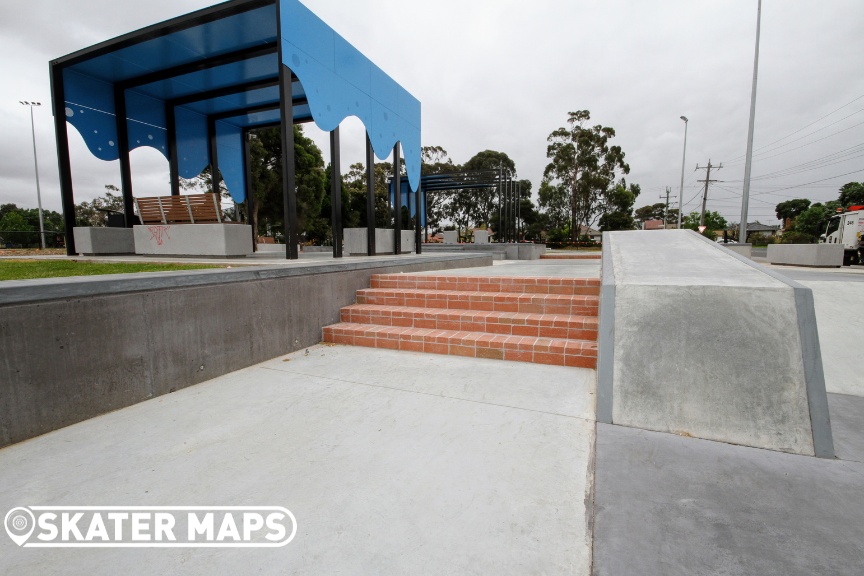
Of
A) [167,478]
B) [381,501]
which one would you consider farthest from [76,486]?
[381,501]

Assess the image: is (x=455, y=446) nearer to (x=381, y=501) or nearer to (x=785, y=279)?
(x=381, y=501)

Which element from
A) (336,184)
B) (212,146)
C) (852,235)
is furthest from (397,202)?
(852,235)

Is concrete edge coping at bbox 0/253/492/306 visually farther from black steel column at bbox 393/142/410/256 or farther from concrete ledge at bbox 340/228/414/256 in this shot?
black steel column at bbox 393/142/410/256

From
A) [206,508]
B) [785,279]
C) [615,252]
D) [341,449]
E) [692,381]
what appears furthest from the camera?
[615,252]

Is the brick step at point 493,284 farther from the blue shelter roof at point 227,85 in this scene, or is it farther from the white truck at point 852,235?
the white truck at point 852,235

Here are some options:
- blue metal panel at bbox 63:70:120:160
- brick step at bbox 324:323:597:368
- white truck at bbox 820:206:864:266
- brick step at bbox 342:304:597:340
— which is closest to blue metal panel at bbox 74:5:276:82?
blue metal panel at bbox 63:70:120:160

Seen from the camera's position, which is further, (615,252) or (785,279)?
(615,252)

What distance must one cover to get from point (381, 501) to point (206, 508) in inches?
28.9

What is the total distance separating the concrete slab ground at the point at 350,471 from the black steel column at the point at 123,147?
26.3 ft

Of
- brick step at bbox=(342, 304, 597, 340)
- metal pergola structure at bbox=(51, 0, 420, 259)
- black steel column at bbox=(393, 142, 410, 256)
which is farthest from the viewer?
black steel column at bbox=(393, 142, 410, 256)

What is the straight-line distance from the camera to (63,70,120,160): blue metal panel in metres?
7.91

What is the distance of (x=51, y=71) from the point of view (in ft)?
24.9

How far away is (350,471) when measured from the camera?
1.88 metres

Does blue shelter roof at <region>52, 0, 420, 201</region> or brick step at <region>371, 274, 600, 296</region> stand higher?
blue shelter roof at <region>52, 0, 420, 201</region>
